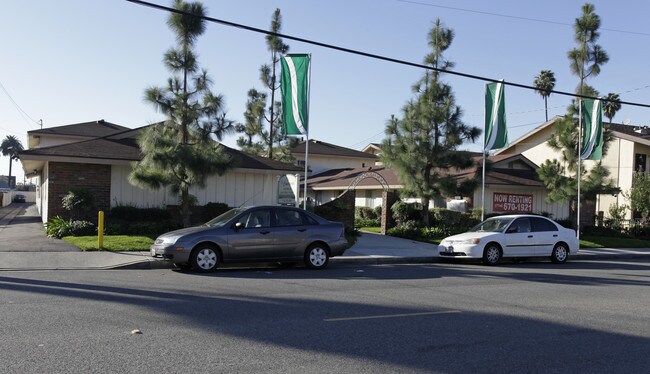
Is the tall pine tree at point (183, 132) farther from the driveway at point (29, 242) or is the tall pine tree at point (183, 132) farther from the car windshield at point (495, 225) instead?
the car windshield at point (495, 225)

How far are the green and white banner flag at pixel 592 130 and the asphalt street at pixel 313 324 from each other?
13237 mm

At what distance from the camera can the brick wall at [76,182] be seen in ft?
65.2

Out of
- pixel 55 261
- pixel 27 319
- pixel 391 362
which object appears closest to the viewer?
pixel 391 362

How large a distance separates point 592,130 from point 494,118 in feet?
16.8

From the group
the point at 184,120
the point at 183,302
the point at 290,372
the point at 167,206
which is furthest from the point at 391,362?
the point at 167,206

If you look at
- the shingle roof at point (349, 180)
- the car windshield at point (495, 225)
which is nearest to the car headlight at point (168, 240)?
the car windshield at point (495, 225)

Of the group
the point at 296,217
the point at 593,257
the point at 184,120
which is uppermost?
the point at 184,120

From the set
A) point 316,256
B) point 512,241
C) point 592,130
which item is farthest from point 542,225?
point 592,130

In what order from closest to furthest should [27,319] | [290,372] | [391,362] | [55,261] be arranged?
[290,372]
[391,362]
[27,319]
[55,261]

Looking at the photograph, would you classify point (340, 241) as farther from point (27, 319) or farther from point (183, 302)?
point (27, 319)

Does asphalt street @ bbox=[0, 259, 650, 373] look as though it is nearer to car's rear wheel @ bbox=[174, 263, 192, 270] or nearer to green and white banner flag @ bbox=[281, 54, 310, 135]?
car's rear wheel @ bbox=[174, 263, 192, 270]

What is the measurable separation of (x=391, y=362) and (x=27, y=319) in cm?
482

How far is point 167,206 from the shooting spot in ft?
71.2

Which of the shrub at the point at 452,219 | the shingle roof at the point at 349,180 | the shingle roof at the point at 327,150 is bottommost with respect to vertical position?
the shrub at the point at 452,219
